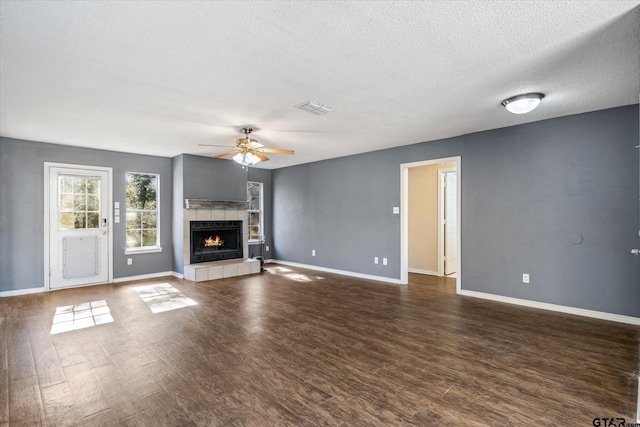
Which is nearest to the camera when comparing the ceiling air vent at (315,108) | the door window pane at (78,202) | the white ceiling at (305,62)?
the white ceiling at (305,62)

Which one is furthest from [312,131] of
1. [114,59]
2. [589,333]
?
[589,333]

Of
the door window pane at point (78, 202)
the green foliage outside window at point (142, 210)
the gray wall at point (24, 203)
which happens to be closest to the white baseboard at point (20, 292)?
the gray wall at point (24, 203)

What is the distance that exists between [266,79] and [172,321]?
2.97 metres

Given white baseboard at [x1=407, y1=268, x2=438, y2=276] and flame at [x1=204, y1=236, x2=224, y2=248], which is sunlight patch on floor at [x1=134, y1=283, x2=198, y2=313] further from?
white baseboard at [x1=407, y1=268, x2=438, y2=276]

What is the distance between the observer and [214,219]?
6.72 meters

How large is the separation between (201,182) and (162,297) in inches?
102

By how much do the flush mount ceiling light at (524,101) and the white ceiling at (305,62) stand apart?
114 mm

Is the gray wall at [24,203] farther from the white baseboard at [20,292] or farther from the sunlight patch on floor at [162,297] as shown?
the sunlight patch on floor at [162,297]

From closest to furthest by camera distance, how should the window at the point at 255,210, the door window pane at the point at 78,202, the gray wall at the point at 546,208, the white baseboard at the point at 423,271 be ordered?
1. the gray wall at the point at 546,208
2. the door window pane at the point at 78,202
3. the white baseboard at the point at 423,271
4. the window at the point at 255,210

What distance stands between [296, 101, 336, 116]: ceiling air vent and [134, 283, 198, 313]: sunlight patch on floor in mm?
3131

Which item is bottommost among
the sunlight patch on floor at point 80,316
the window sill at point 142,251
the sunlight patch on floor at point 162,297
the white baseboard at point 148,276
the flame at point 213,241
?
the sunlight patch on floor at point 162,297

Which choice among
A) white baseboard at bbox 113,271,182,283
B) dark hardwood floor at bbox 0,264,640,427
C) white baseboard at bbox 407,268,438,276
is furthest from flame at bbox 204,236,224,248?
white baseboard at bbox 407,268,438,276

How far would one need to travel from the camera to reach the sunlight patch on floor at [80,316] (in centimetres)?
359

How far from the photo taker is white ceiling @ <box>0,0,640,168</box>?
1.98 m
